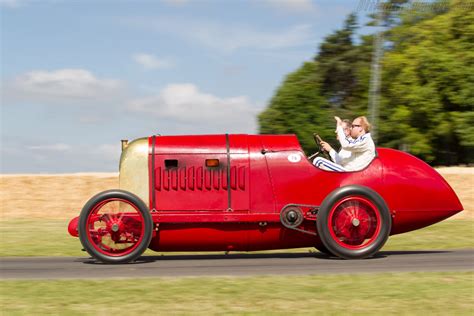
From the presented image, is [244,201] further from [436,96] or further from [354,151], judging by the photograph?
[436,96]

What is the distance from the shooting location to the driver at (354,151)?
895cm

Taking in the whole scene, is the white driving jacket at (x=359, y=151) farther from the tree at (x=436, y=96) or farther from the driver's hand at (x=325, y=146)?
the tree at (x=436, y=96)

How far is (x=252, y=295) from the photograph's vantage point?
6.29 metres

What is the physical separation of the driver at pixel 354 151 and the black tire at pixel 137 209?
2087mm

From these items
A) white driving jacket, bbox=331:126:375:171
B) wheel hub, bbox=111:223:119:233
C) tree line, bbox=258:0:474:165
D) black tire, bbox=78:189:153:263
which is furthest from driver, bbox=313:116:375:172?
tree line, bbox=258:0:474:165

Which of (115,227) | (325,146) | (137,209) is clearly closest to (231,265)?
(137,209)

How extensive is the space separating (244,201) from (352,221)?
1242mm

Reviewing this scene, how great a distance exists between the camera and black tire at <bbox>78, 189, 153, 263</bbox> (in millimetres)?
8375

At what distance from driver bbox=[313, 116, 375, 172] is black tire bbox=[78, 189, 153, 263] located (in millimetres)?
2087

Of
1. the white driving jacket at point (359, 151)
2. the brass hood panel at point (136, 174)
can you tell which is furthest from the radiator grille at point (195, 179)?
the white driving jacket at point (359, 151)

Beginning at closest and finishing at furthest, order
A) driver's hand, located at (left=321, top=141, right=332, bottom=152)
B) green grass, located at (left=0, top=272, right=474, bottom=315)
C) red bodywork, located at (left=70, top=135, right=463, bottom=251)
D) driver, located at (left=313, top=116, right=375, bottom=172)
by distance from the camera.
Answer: green grass, located at (left=0, top=272, right=474, bottom=315) < red bodywork, located at (left=70, top=135, right=463, bottom=251) < driver, located at (left=313, top=116, right=375, bottom=172) < driver's hand, located at (left=321, top=141, right=332, bottom=152)

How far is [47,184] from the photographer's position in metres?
18.6

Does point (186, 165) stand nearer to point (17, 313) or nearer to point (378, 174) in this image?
point (378, 174)

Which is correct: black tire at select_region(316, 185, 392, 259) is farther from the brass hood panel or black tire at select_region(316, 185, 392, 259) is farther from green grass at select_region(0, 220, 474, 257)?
the brass hood panel
